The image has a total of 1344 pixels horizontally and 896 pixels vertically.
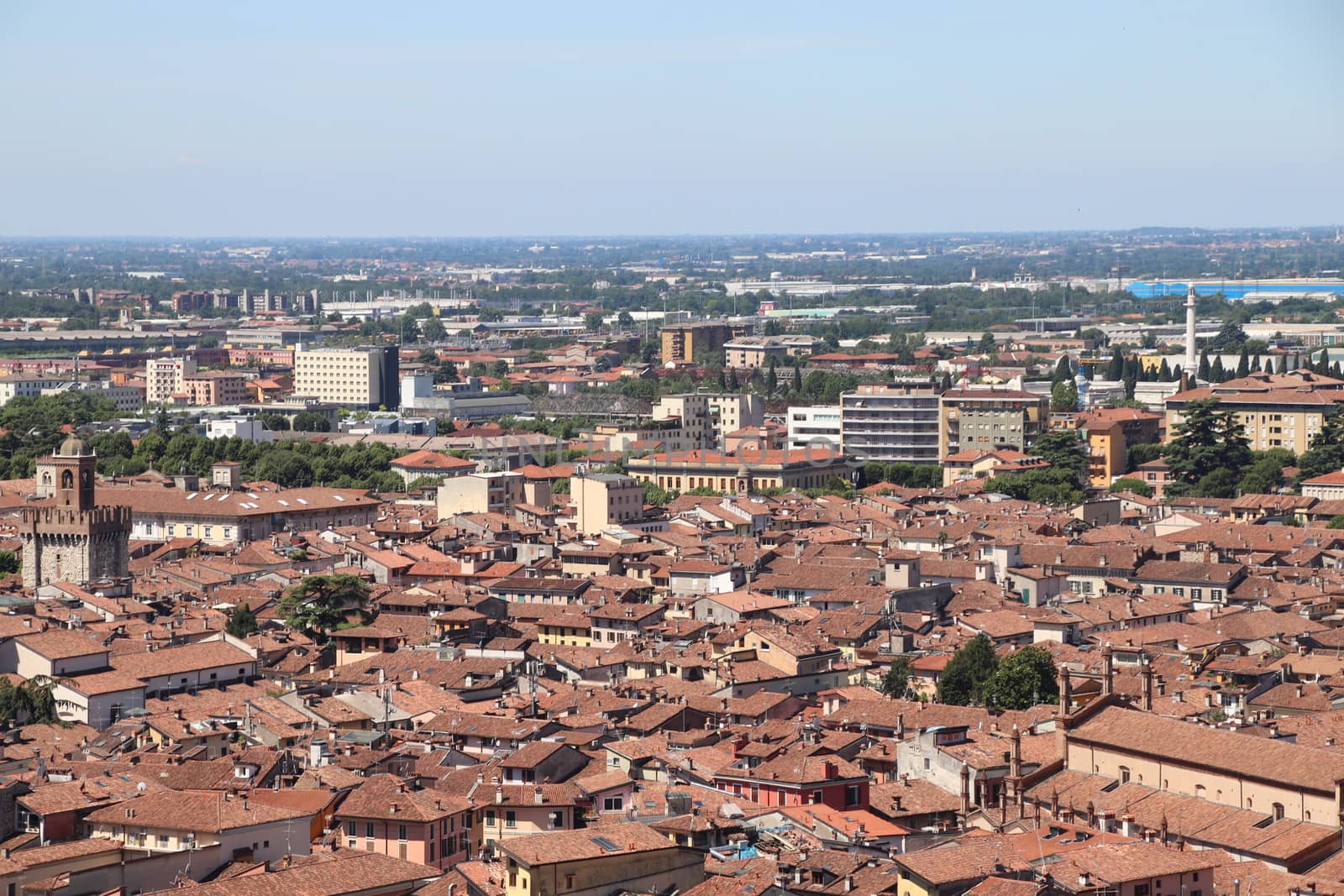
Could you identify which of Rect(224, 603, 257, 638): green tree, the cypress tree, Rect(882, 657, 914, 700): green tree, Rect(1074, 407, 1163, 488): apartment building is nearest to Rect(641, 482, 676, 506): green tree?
Rect(1074, 407, 1163, 488): apartment building

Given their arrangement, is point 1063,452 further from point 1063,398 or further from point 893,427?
point 1063,398

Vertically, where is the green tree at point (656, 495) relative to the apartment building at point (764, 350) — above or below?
above

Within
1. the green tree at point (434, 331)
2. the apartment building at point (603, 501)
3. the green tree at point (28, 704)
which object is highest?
the green tree at point (28, 704)

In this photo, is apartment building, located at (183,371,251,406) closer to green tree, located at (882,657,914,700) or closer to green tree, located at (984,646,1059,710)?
green tree, located at (882,657,914,700)

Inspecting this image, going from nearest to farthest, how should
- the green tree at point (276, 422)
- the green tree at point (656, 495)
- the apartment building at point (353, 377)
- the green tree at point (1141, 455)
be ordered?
the green tree at point (656, 495), the green tree at point (1141, 455), the green tree at point (276, 422), the apartment building at point (353, 377)

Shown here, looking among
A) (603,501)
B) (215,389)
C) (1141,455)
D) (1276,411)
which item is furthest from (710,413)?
(215,389)

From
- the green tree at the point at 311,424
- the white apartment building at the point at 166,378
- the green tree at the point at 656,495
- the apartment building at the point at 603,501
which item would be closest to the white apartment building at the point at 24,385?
the white apartment building at the point at 166,378

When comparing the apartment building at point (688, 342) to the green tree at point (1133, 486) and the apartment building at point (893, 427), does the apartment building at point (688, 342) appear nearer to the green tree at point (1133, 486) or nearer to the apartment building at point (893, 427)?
the apartment building at point (893, 427)
